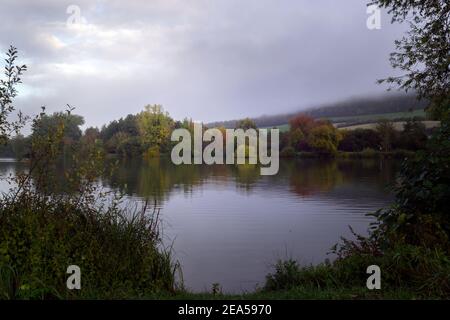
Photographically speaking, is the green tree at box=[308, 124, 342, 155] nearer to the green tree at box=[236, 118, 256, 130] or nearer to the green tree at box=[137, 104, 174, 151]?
Result: the green tree at box=[236, 118, 256, 130]

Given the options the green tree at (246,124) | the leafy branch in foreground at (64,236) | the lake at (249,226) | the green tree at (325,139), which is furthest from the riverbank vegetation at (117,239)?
the green tree at (325,139)

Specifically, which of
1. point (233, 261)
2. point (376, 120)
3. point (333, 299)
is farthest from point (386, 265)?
point (376, 120)

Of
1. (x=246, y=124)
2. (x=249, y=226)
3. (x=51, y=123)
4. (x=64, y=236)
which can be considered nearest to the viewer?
(x=64, y=236)

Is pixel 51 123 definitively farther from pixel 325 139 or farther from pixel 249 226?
pixel 325 139

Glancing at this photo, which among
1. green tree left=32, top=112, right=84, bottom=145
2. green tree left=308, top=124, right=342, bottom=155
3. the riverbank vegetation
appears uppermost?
green tree left=308, top=124, right=342, bottom=155

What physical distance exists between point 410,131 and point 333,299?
86.8m

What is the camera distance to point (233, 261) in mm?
12477

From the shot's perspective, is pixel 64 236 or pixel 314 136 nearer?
pixel 64 236

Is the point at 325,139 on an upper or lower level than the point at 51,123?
upper

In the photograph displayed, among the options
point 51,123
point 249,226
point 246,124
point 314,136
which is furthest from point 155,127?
point 51,123

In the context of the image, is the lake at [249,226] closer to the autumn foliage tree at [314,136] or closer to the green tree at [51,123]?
the green tree at [51,123]

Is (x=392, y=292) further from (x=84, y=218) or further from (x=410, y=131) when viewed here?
(x=410, y=131)

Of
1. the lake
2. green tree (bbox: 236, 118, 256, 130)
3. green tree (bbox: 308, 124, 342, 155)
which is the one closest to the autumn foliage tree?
green tree (bbox: 308, 124, 342, 155)
